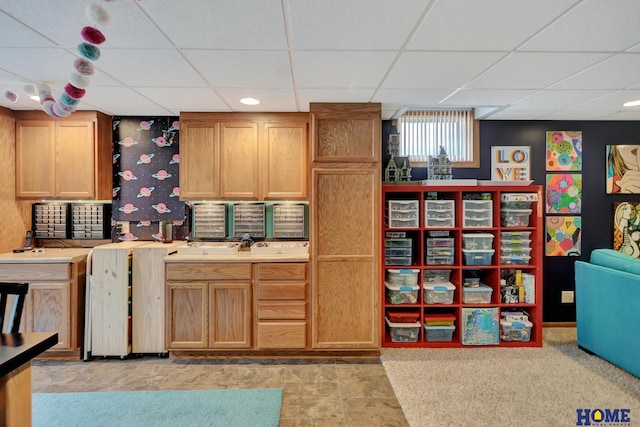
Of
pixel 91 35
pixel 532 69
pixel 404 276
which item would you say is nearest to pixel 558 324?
pixel 404 276

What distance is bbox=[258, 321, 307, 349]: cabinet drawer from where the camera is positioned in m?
2.92

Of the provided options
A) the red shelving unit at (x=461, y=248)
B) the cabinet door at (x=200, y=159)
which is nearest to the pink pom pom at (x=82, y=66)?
the cabinet door at (x=200, y=159)

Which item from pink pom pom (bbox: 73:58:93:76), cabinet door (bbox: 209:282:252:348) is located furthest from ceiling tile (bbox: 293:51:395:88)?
cabinet door (bbox: 209:282:252:348)

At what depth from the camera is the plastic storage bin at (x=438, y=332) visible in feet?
10.3

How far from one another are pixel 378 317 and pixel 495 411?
3.57 feet

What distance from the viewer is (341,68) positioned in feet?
7.23

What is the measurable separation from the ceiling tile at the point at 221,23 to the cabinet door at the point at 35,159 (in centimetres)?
230

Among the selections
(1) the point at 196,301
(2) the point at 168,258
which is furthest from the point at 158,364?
(2) the point at 168,258

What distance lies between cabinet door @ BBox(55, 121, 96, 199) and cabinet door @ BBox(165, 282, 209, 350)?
1383 mm

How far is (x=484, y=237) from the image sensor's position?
316cm

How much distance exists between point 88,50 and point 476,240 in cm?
331

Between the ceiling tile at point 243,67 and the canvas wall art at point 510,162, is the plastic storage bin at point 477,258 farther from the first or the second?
the ceiling tile at point 243,67

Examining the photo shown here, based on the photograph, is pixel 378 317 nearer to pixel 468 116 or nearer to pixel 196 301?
pixel 196 301

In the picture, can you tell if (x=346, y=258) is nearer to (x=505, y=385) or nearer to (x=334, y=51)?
(x=505, y=385)
